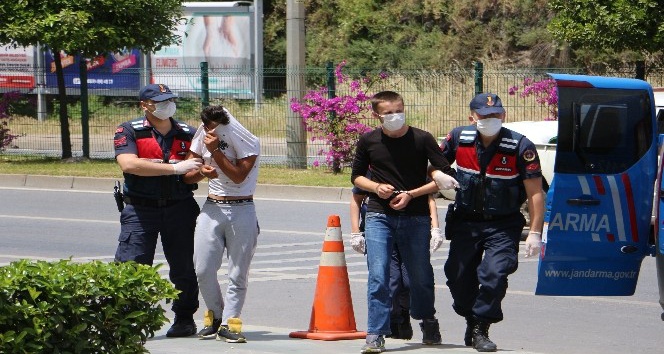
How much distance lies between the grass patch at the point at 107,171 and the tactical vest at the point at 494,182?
1083cm

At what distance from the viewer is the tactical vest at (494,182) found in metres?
7.80

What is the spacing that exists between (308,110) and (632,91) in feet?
41.7

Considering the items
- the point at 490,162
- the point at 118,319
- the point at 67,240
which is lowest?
the point at 67,240

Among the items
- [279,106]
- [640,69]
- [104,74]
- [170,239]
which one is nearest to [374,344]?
[170,239]

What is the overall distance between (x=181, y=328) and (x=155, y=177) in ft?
3.35

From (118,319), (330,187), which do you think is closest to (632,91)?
(118,319)

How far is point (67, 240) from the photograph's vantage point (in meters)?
14.1

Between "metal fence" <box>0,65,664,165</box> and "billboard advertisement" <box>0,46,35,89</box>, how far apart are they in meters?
1.16

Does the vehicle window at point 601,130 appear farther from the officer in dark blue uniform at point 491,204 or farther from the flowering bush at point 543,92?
the flowering bush at point 543,92

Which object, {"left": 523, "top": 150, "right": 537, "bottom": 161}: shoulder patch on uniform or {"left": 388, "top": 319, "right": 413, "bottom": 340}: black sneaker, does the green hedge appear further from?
{"left": 523, "top": 150, "right": 537, "bottom": 161}: shoulder patch on uniform

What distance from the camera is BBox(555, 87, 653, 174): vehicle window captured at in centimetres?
809

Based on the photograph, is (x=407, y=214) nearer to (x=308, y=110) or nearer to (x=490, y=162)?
(x=490, y=162)

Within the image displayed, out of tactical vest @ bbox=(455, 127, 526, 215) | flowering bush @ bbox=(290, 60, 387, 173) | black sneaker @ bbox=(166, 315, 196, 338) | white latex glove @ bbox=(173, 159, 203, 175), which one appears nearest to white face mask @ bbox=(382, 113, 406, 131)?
tactical vest @ bbox=(455, 127, 526, 215)

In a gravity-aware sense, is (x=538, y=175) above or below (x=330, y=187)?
above
